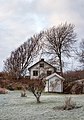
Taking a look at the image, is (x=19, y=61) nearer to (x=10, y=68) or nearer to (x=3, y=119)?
(x=10, y=68)

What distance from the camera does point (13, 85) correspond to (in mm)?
43594

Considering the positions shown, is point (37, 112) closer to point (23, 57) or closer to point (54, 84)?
point (54, 84)

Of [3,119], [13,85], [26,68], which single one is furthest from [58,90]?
Result: [3,119]

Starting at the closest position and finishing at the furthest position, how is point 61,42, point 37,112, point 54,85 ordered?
point 37,112, point 54,85, point 61,42

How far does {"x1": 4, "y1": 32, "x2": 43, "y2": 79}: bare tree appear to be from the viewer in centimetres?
5609

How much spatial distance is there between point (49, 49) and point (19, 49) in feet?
30.8

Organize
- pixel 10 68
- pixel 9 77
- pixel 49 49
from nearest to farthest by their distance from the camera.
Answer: pixel 9 77, pixel 49 49, pixel 10 68

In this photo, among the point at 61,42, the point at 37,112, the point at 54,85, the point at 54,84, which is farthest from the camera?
the point at 61,42

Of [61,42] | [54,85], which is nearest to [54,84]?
[54,85]

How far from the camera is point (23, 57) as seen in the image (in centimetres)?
5834

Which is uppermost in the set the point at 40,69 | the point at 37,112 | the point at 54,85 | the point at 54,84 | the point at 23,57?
the point at 23,57

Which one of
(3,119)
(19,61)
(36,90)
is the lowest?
(3,119)

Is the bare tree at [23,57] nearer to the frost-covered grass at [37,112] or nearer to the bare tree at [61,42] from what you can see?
the bare tree at [61,42]

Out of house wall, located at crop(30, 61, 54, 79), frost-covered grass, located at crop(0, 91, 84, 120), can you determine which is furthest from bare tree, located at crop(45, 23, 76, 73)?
frost-covered grass, located at crop(0, 91, 84, 120)
